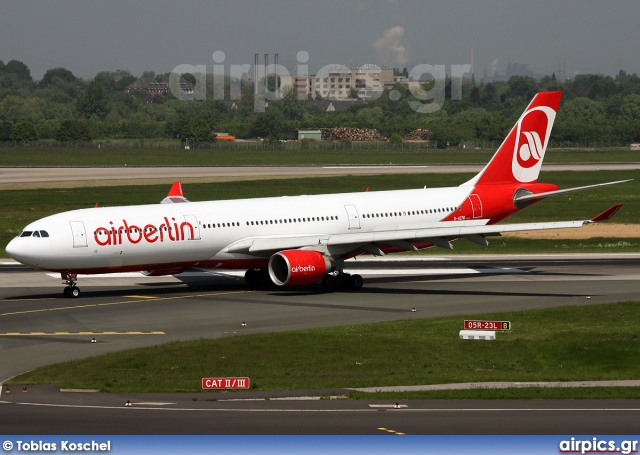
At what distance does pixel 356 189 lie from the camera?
344ft

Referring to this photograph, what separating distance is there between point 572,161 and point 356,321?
12801cm

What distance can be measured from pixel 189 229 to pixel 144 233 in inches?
86.4

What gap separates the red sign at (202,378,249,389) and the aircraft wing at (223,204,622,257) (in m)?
20.6

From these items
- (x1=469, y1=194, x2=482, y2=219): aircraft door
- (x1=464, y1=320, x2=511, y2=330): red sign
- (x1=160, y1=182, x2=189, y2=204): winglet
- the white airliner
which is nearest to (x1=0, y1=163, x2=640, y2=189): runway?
(x1=160, y1=182, x2=189, y2=204): winglet

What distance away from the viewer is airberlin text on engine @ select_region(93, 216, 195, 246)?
4703 centimetres

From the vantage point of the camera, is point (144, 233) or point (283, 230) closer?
point (144, 233)

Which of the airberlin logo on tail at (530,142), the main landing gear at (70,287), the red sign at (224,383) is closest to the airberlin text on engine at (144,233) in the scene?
the main landing gear at (70,287)

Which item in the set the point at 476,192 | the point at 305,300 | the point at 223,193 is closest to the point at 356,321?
the point at 305,300

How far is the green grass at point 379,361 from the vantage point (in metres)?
30.5

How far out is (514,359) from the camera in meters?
34.0

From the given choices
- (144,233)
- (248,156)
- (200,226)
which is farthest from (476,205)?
(248,156)

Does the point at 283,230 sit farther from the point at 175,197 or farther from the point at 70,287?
the point at 70,287

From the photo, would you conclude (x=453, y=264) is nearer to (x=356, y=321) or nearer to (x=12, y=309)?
(x=356, y=321)

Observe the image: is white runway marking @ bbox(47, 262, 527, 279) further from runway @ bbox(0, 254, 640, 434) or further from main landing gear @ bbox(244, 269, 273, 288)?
main landing gear @ bbox(244, 269, 273, 288)
